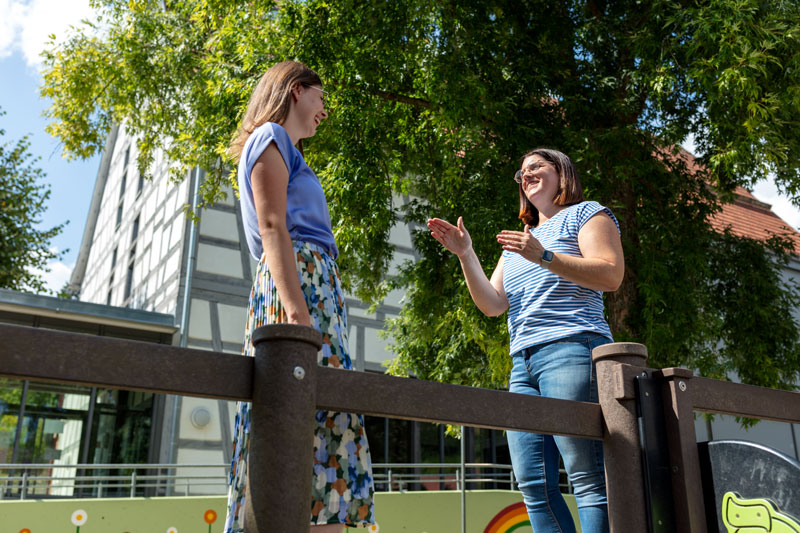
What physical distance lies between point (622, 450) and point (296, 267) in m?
0.86

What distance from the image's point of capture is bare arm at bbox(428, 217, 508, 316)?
2297 mm

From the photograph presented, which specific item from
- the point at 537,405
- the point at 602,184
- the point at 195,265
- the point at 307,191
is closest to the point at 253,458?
the point at 537,405

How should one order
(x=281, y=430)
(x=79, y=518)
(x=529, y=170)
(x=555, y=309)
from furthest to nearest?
(x=79, y=518) < (x=529, y=170) < (x=555, y=309) < (x=281, y=430)

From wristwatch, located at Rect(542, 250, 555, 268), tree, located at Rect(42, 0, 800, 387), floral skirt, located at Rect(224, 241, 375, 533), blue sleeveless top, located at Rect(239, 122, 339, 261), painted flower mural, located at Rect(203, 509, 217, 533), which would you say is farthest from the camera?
painted flower mural, located at Rect(203, 509, 217, 533)

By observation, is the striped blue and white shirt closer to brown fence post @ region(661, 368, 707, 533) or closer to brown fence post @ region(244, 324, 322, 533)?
brown fence post @ region(661, 368, 707, 533)

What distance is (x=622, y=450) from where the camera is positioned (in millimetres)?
1755

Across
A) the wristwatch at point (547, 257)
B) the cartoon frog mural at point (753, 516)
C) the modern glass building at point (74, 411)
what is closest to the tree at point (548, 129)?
the wristwatch at point (547, 257)

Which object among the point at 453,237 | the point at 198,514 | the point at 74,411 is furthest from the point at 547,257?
the point at 74,411

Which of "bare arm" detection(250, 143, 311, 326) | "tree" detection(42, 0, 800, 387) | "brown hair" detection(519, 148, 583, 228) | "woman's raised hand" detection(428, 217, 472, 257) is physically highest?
"tree" detection(42, 0, 800, 387)

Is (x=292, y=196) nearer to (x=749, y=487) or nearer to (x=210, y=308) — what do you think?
(x=749, y=487)

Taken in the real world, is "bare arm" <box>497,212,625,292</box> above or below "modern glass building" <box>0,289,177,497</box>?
below

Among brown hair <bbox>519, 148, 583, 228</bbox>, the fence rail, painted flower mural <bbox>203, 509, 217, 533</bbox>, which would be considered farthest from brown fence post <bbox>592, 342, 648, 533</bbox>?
painted flower mural <bbox>203, 509, 217, 533</bbox>

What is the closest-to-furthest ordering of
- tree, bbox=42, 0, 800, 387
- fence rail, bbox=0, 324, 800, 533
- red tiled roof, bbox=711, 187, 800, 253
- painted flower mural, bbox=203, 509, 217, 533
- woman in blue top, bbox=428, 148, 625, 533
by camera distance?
fence rail, bbox=0, 324, 800, 533 < woman in blue top, bbox=428, 148, 625, 533 < tree, bbox=42, 0, 800, 387 < painted flower mural, bbox=203, 509, 217, 533 < red tiled roof, bbox=711, 187, 800, 253

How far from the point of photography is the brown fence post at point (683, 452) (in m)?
1.73
